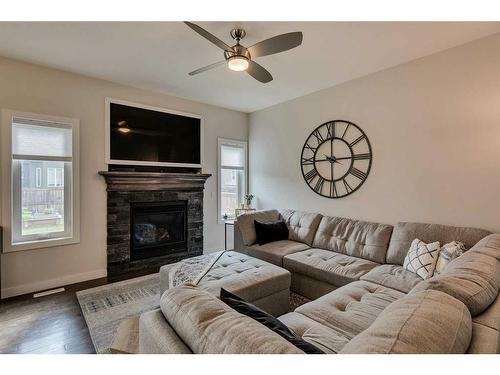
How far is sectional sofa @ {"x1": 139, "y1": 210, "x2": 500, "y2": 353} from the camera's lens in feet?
2.92

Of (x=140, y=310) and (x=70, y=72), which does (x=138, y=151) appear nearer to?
(x=70, y=72)

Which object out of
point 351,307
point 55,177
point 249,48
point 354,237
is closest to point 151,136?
point 55,177

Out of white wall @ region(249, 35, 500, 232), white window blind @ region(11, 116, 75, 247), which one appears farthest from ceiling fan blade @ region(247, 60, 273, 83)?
white window blind @ region(11, 116, 75, 247)

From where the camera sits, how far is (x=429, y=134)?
9.18 ft

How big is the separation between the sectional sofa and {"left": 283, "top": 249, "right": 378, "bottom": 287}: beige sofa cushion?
0.4 inches

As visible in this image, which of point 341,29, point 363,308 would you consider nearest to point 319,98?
point 341,29

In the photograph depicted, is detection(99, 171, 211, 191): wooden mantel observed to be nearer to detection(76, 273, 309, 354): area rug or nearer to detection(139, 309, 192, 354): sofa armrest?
detection(76, 273, 309, 354): area rug

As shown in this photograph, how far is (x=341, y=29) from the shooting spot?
Result: 2.29m

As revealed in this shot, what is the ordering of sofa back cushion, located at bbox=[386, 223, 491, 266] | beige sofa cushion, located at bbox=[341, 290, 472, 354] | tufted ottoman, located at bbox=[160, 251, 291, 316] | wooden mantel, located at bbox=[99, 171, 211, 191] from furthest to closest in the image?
wooden mantel, located at bbox=[99, 171, 211, 191]
sofa back cushion, located at bbox=[386, 223, 491, 266]
tufted ottoman, located at bbox=[160, 251, 291, 316]
beige sofa cushion, located at bbox=[341, 290, 472, 354]

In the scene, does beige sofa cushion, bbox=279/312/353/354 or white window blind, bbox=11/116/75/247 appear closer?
beige sofa cushion, bbox=279/312/353/354

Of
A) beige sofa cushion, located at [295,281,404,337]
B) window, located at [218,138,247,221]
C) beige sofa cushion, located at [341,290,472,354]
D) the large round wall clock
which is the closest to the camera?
beige sofa cushion, located at [341,290,472,354]

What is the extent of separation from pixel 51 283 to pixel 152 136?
2.34 m

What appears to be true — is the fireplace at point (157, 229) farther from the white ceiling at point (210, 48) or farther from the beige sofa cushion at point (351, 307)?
the beige sofa cushion at point (351, 307)

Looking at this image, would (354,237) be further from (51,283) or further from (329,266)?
(51,283)
